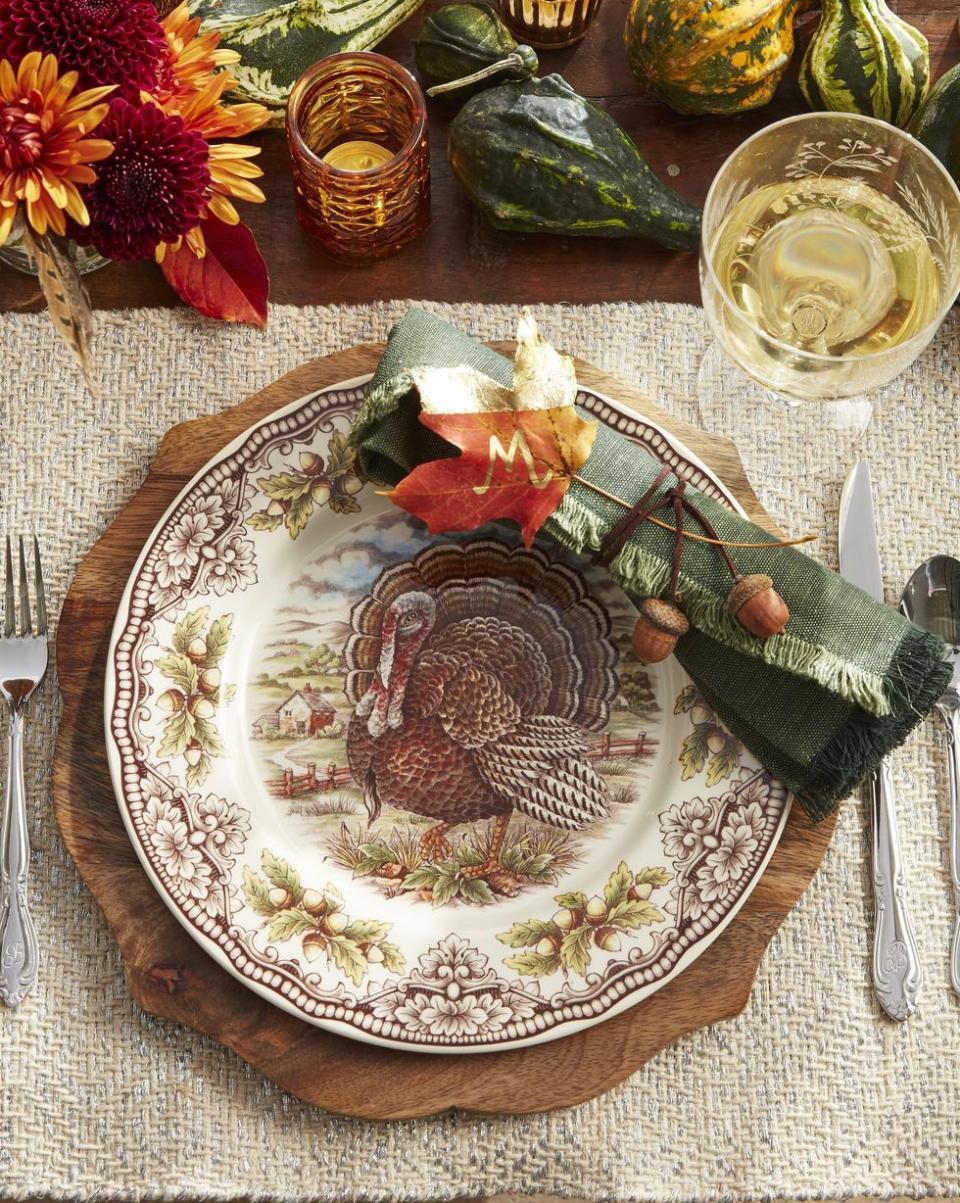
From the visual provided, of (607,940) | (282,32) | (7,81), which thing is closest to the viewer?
(7,81)

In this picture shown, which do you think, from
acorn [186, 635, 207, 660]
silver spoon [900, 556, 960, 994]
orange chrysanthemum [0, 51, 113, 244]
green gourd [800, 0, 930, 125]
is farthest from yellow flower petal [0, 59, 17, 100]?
silver spoon [900, 556, 960, 994]

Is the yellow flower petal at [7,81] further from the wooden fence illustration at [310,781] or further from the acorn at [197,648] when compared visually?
the wooden fence illustration at [310,781]

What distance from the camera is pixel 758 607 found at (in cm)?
79

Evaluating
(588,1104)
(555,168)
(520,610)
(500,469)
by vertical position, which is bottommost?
(588,1104)

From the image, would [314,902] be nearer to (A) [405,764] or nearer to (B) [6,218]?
(A) [405,764]

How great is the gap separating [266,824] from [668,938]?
0.30 metres

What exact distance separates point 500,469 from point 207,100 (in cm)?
32

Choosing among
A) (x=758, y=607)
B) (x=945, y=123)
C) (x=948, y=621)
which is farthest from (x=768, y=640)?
(x=945, y=123)

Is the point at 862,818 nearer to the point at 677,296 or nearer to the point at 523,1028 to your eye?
the point at 523,1028

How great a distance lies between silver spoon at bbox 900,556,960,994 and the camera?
873 millimetres

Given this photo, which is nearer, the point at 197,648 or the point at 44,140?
the point at 44,140

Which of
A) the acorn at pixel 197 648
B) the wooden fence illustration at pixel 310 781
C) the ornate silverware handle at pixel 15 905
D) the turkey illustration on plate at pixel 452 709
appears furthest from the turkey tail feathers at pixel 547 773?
the ornate silverware handle at pixel 15 905

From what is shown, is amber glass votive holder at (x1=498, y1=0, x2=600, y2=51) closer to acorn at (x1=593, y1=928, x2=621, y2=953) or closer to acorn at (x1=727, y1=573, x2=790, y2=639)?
acorn at (x1=727, y1=573, x2=790, y2=639)

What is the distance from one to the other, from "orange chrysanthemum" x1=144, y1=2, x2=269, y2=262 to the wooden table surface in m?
0.13
